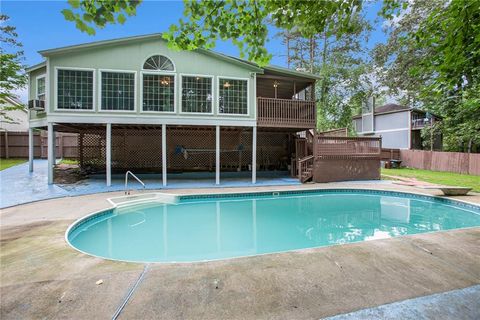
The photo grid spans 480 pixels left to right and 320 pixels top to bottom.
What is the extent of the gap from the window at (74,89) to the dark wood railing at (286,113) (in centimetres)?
690

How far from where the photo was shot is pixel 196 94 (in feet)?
36.0

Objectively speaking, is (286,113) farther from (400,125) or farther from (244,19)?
(400,125)

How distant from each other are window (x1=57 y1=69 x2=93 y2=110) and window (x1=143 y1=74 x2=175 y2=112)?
2024 millimetres

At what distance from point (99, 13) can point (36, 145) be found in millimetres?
21746

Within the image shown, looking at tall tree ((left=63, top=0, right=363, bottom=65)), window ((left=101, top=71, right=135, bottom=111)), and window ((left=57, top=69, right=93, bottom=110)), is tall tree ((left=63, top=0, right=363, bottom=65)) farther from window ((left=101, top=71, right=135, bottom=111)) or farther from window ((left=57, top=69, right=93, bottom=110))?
window ((left=57, top=69, right=93, bottom=110))

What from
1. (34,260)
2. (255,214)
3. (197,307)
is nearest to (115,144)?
(255,214)

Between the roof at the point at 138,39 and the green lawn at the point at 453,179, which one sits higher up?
the roof at the point at 138,39

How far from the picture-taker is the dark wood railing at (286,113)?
1171cm

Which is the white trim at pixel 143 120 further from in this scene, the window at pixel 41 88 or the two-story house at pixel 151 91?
the window at pixel 41 88

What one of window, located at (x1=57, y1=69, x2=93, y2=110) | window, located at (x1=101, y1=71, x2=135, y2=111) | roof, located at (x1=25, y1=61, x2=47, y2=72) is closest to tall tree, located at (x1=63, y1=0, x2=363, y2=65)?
window, located at (x1=101, y1=71, x2=135, y2=111)

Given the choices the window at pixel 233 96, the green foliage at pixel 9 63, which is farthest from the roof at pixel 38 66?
the green foliage at pixel 9 63

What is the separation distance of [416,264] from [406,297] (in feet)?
3.45

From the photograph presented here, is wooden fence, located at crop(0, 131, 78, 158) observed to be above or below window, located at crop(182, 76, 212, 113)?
below

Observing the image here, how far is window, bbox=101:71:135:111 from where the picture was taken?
10.2 metres
